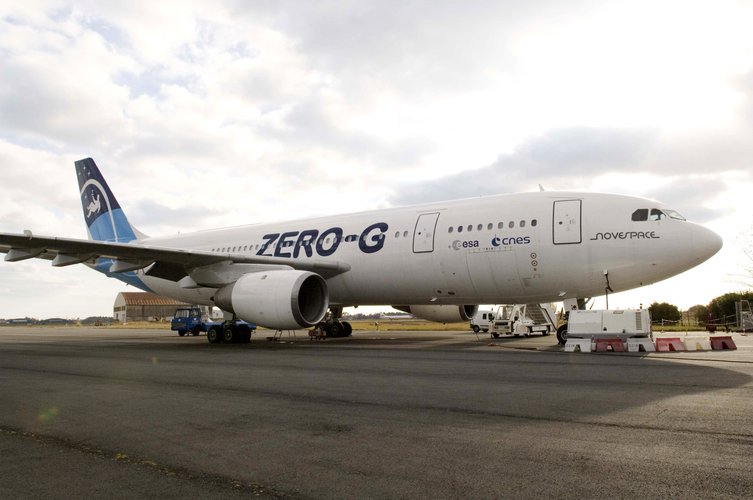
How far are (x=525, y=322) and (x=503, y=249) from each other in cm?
801

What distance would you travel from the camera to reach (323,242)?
19.8m

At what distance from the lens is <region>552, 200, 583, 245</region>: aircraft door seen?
14727 mm

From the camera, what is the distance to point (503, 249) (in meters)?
15.5

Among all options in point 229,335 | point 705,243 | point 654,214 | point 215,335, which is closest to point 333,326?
point 229,335

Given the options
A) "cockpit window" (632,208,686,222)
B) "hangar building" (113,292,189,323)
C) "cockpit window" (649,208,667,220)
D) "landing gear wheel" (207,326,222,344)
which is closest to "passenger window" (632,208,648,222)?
"cockpit window" (632,208,686,222)

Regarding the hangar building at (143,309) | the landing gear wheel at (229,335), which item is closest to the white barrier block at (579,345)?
the landing gear wheel at (229,335)

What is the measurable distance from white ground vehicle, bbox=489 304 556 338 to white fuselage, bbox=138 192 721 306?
557 cm

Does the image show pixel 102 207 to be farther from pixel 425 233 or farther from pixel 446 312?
pixel 425 233

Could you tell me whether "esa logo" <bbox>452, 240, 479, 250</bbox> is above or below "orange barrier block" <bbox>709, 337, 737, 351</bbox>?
above

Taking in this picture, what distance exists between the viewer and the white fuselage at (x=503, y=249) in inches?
556

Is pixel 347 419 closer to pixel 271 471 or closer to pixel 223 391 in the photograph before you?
pixel 271 471

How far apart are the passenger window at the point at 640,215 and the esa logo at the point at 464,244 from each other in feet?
13.1

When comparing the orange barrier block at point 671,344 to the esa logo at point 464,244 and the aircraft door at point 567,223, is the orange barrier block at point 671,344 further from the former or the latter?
the esa logo at point 464,244

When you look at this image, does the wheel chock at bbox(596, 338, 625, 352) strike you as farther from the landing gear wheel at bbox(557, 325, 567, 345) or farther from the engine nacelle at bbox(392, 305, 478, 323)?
the engine nacelle at bbox(392, 305, 478, 323)
